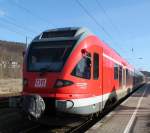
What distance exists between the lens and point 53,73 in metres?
11.3

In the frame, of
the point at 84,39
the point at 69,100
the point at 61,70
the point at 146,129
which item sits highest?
the point at 84,39

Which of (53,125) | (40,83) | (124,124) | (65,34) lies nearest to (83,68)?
(65,34)

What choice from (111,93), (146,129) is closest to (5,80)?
(111,93)

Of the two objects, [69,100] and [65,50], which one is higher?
[65,50]

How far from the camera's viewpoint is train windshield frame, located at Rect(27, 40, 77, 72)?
38.0 feet

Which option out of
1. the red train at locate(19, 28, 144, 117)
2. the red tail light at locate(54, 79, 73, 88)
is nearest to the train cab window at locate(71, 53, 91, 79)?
the red train at locate(19, 28, 144, 117)

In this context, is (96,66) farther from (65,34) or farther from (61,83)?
(61,83)

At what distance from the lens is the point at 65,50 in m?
11.8

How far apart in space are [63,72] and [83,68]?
899 mm

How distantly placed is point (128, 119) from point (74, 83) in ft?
10.2

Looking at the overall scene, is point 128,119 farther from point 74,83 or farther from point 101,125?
point 74,83

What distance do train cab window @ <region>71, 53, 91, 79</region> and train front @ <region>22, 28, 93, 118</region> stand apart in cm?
3

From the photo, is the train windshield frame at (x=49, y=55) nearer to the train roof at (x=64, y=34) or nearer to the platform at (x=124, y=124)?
the train roof at (x=64, y=34)

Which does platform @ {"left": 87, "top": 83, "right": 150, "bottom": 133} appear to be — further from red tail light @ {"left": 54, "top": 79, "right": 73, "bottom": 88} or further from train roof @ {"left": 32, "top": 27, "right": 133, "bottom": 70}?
train roof @ {"left": 32, "top": 27, "right": 133, "bottom": 70}
